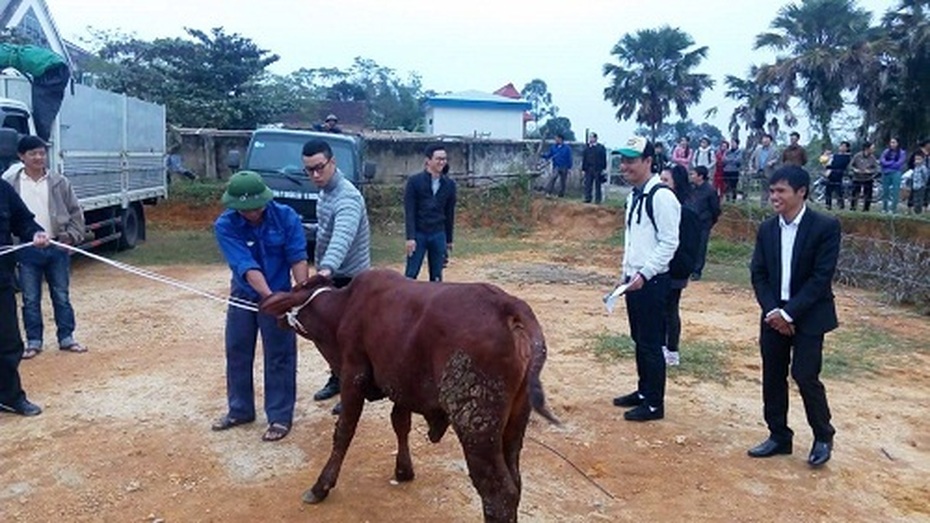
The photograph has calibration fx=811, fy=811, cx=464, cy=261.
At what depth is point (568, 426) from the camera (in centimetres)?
562

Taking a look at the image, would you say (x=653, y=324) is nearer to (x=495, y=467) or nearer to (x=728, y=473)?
(x=728, y=473)

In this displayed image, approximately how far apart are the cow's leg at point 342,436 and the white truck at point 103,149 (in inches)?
244

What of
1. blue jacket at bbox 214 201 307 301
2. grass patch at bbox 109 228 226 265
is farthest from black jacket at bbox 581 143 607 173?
blue jacket at bbox 214 201 307 301

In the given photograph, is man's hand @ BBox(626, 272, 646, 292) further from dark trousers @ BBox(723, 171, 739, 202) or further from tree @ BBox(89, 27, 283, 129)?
tree @ BBox(89, 27, 283, 129)

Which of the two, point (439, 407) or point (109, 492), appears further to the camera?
point (109, 492)

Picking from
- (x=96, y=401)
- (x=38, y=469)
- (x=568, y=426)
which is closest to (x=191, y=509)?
(x=38, y=469)

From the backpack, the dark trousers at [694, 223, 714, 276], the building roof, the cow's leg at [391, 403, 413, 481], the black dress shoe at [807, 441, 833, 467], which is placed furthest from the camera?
the building roof

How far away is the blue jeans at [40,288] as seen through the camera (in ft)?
23.5

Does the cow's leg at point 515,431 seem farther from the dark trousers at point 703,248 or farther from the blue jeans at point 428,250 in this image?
the dark trousers at point 703,248

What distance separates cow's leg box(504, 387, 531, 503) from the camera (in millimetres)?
3693

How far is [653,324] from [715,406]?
1103 mm

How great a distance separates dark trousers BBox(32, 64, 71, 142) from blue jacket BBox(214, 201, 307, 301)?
6539 millimetres

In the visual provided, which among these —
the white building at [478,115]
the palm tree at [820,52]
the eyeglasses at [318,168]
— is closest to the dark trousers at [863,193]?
the palm tree at [820,52]

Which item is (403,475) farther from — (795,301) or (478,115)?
(478,115)
